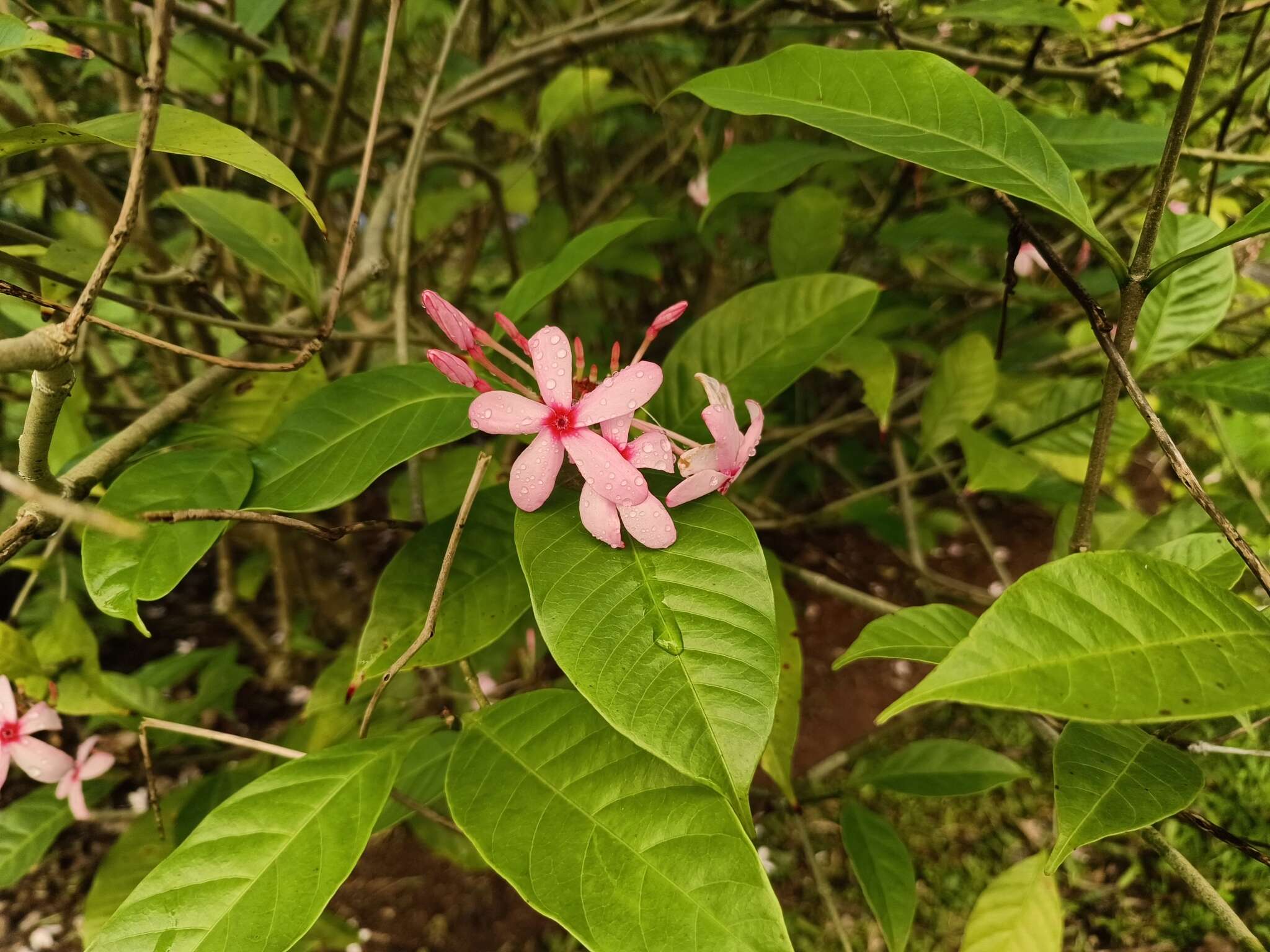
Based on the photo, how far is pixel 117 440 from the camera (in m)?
0.65

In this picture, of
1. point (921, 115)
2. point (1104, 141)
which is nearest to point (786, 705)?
point (921, 115)

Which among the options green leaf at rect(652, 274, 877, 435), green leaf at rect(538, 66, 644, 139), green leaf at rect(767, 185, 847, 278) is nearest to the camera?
green leaf at rect(652, 274, 877, 435)

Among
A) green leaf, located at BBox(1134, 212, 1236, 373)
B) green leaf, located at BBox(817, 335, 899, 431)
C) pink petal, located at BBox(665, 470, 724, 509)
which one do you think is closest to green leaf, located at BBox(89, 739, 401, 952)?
pink petal, located at BBox(665, 470, 724, 509)

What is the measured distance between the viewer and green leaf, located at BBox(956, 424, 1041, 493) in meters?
0.89

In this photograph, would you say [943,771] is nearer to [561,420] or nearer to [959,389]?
[959,389]

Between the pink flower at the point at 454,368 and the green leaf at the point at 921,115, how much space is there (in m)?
0.31

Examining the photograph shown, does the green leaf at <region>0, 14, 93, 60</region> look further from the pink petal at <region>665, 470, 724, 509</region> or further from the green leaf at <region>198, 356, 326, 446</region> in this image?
Result: the pink petal at <region>665, 470, 724, 509</region>

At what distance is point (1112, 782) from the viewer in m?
0.51

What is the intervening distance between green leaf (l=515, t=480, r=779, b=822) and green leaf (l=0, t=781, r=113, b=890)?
927 mm

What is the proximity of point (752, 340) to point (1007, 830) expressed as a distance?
127cm

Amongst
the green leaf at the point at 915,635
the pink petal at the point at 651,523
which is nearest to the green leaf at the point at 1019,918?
the green leaf at the point at 915,635

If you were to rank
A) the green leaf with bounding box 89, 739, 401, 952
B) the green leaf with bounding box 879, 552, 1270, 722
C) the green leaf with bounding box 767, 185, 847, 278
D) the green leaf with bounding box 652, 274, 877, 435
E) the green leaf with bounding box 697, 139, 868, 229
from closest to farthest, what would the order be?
the green leaf with bounding box 879, 552, 1270, 722 < the green leaf with bounding box 89, 739, 401, 952 < the green leaf with bounding box 652, 274, 877, 435 < the green leaf with bounding box 697, 139, 868, 229 < the green leaf with bounding box 767, 185, 847, 278

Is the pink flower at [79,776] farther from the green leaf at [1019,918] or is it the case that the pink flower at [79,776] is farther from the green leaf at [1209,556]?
the green leaf at [1209,556]

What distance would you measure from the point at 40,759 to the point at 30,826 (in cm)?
31
